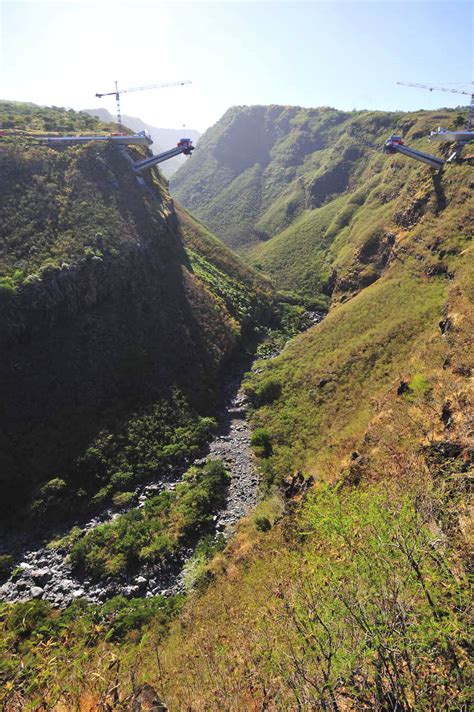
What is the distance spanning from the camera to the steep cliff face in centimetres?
3459

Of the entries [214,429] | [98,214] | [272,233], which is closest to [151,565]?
[214,429]

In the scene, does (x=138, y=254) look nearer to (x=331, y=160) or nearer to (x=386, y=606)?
(x=386, y=606)

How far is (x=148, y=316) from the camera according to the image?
4716 cm

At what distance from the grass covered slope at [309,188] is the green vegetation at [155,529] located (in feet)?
144

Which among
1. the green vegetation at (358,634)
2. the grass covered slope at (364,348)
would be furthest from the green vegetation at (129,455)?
the green vegetation at (358,634)

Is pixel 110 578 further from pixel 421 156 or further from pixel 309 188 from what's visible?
pixel 309 188

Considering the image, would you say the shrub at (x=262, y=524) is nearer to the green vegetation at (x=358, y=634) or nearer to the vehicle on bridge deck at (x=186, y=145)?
the green vegetation at (x=358, y=634)

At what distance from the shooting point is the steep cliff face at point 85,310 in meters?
34.6

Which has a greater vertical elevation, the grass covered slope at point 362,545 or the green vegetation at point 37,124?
the green vegetation at point 37,124

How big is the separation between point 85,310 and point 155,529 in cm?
2591

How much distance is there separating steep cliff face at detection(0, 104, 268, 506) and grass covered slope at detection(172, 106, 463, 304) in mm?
29508

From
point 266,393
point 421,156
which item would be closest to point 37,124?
point 266,393

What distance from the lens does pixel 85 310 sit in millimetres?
41812

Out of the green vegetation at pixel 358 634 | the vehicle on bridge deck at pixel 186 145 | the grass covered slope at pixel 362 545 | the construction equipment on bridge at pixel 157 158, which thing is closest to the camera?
the green vegetation at pixel 358 634
